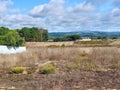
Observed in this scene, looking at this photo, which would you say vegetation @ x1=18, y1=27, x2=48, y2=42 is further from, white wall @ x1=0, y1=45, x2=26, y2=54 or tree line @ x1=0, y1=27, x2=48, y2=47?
white wall @ x1=0, y1=45, x2=26, y2=54

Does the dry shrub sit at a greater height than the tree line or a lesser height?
lesser

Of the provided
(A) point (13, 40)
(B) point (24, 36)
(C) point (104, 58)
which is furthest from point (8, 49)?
(B) point (24, 36)

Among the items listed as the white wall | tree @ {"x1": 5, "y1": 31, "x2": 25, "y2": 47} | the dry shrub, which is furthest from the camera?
tree @ {"x1": 5, "y1": 31, "x2": 25, "y2": 47}

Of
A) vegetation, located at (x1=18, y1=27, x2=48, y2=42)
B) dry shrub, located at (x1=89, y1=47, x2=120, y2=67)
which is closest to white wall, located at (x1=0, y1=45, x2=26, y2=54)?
dry shrub, located at (x1=89, y1=47, x2=120, y2=67)

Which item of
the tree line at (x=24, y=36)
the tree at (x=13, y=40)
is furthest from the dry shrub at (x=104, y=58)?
the tree line at (x=24, y=36)

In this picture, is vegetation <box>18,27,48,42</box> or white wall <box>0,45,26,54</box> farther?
vegetation <box>18,27,48,42</box>

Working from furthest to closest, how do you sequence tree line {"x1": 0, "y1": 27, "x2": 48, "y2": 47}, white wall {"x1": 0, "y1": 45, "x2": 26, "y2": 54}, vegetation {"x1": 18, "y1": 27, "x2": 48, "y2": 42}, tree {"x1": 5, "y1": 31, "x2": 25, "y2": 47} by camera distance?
vegetation {"x1": 18, "y1": 27, "x2": 48, "y2": 42}
tree line {"x1": 0, "y1": 27, "x2": 48, "y2": 47}
tree {"x1": 5, "y1": 31, "x2": 25, "y2": 47}
white wall {"x1": 0, "y1": 45, "x2": 26, "y2": 54}

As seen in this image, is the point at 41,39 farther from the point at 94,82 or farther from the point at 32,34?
the point at 94,82

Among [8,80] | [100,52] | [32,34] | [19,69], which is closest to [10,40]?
[100,52]

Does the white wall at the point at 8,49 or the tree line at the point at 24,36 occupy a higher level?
the tree line at the point at 24,36

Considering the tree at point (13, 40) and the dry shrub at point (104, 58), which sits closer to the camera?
the dry shrub at point (104, 58)

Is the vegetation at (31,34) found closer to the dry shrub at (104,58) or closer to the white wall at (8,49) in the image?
the white wall at (8,49)

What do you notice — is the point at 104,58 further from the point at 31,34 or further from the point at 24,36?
the point at 31,34

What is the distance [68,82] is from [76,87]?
55.1 inches
